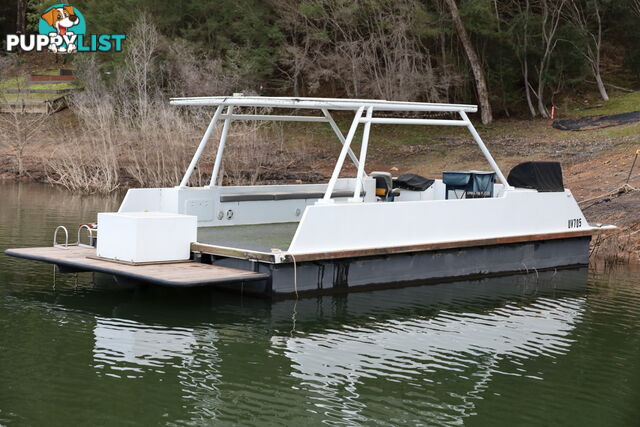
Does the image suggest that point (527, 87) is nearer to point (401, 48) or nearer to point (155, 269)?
point (401, 48)

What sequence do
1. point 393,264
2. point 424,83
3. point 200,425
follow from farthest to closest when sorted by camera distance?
point 424,83 < point 393,264 < point 200,425

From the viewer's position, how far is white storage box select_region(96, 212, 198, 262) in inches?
459

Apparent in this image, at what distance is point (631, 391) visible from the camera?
29.7ft

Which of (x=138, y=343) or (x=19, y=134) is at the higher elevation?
(x=19, y=134)

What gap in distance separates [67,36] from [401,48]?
19.6m

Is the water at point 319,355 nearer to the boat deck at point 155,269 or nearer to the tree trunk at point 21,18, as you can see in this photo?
the boat deck at point 155,269

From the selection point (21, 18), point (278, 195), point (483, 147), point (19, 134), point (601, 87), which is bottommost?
point (278, 195)

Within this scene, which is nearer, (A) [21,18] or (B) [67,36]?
(B) [67,36]

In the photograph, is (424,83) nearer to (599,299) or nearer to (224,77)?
(224,77)

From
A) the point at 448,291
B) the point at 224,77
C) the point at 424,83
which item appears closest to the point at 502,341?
the point at 448,291

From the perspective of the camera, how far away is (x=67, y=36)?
1913 inches

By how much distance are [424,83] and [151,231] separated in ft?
83.3

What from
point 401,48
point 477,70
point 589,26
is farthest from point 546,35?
point 401,48

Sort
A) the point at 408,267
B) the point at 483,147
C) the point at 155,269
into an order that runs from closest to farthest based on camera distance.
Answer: the point at 155,269 < the point at 408,267 < the point at 483,147
